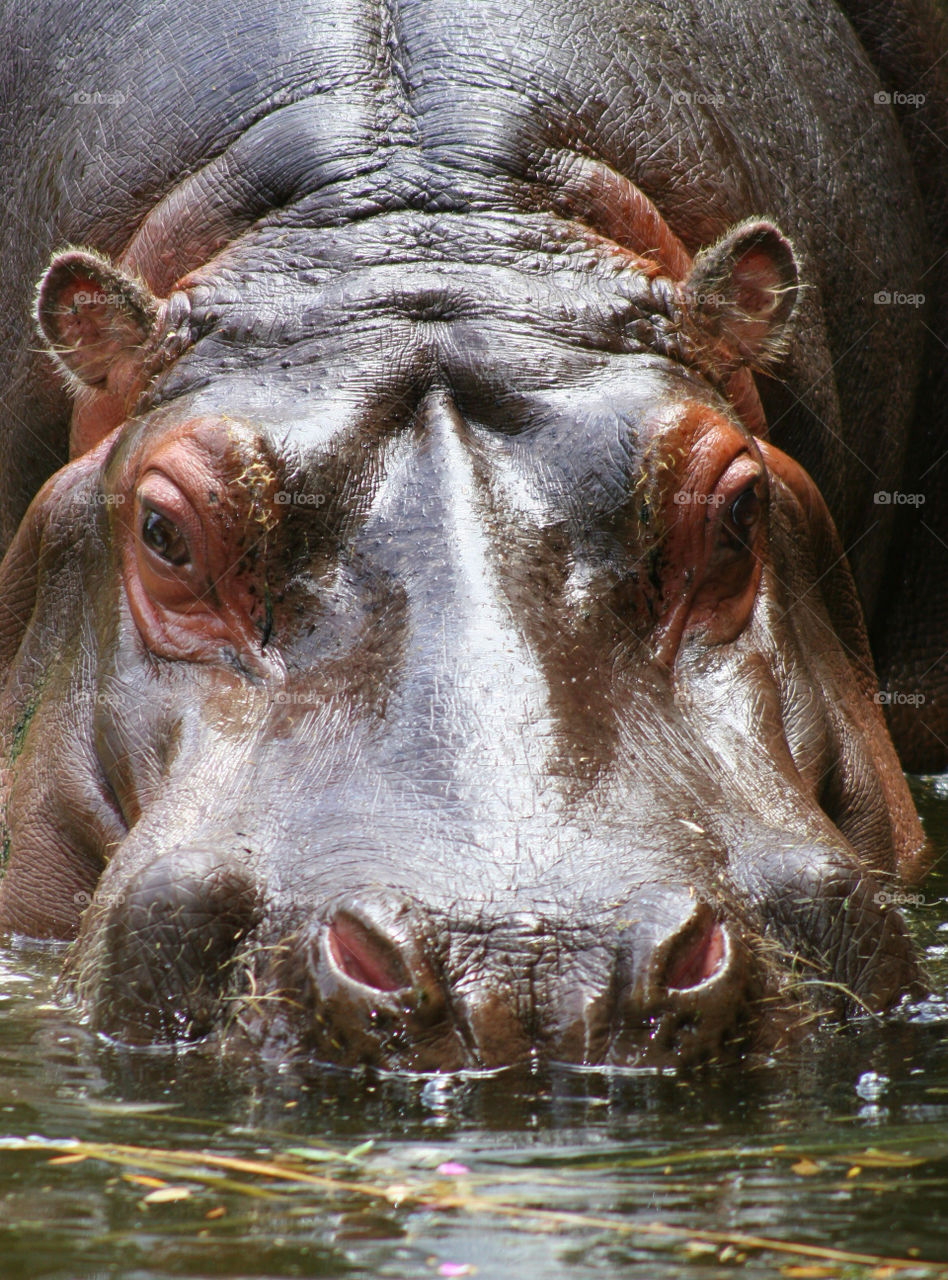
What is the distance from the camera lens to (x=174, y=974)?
3.36m

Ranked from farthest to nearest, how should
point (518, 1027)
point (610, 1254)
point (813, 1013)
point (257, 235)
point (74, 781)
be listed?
point (257, 235) < point (74, 781) < point (813, 1013) < point (518, 1027) < point (610, 1254)

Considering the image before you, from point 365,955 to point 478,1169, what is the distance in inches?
22.9

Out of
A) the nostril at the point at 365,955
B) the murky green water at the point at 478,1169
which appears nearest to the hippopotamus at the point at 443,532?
the nostril at the point at 365,955

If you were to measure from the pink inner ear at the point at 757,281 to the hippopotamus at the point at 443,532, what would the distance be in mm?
15

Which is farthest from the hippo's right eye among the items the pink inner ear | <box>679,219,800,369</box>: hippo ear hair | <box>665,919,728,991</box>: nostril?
the pink inner ear

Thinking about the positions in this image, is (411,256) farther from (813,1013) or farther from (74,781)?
(813,1013)

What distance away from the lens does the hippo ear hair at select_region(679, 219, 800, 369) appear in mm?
4914

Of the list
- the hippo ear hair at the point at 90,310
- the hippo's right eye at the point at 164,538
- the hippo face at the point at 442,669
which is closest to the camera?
the hippo face at the point at 442,669

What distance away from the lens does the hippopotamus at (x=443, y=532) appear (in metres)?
3.25

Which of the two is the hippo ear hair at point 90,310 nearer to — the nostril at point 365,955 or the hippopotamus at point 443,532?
the hippopotamus at point 443,532

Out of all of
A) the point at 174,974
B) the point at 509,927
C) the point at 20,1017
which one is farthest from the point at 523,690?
the point at 20,1017

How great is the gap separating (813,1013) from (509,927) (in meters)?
0.63

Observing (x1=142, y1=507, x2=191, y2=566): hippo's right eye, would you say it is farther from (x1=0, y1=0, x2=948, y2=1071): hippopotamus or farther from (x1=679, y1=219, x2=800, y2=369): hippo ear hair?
(x1=679, y1=219, x2=800, y2=369): hippo ear hair

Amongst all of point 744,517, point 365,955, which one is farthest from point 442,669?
point 744,517
